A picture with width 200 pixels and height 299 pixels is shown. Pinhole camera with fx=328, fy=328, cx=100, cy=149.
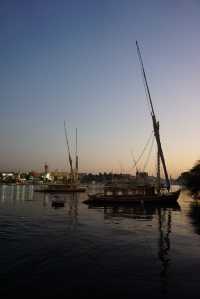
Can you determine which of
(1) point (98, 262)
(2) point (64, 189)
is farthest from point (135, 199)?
(2) point (64, 189)

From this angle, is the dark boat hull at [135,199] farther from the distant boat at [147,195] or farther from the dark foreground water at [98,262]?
the dark foreground water at [98,262]

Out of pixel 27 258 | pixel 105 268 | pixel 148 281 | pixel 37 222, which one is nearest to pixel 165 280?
pixel 148 281

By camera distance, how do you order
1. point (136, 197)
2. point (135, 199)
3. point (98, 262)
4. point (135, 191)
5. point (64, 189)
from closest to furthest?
point (98, 262)
point (135, 199)
point (136, 197)
point (135, 191)
point (64, 189)

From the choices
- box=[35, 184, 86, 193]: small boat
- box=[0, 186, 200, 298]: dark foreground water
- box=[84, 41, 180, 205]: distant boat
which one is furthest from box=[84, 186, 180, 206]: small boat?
box=[35, 184, 86, 193]: small boat

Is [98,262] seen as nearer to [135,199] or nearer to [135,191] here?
[135,199]

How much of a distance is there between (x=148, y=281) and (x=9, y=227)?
96.3ft

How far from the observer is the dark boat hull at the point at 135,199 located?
296ft

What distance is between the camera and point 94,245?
117 ft

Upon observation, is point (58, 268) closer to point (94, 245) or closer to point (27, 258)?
point (27, 258)

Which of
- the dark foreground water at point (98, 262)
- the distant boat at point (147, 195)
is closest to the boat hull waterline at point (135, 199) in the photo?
the distant boat at point (147, 195)

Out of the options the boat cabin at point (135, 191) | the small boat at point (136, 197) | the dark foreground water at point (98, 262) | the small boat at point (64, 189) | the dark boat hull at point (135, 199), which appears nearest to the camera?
the dark foreground water at point (98, 262)

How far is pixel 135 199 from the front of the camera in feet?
305

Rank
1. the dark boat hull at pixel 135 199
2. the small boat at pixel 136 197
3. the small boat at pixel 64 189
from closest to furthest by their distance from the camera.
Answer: the dark boat hull at pixel 135 199, the small boat at pixel 136 197, the small boat at pixel 64 189

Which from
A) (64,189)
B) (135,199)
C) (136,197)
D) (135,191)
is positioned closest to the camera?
(135,199)
